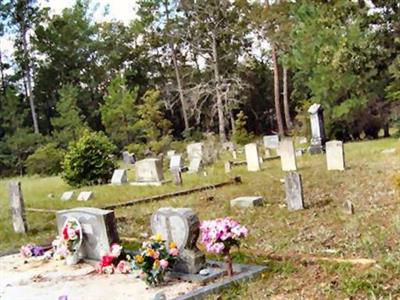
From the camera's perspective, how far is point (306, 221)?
812cm

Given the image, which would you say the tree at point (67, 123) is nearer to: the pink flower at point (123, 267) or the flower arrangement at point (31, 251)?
the flower arrangement at point (31, 251)

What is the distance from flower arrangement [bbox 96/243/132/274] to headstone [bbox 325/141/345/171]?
8375mm

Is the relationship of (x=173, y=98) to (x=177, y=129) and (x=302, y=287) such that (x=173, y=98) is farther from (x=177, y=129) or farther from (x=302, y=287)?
(x=302, y=287)

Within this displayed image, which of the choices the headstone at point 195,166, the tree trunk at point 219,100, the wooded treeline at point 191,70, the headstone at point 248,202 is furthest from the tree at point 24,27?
the headstone at point 248,202

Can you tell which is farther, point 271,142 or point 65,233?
point 271,142

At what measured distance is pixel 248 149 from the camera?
16453 mm

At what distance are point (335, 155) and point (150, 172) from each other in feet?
17.7

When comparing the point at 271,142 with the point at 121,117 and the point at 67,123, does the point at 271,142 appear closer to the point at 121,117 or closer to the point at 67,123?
the point at 121,117

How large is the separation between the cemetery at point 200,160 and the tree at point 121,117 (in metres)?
0.09

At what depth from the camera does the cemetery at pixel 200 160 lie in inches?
221

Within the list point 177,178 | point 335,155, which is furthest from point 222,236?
point 177,178

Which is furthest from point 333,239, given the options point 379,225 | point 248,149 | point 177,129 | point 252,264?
point 177,129

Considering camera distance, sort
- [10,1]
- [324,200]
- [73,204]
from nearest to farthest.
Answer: [324,200]
[73,204]
[10,1]

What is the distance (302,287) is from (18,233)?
6.50 meters
